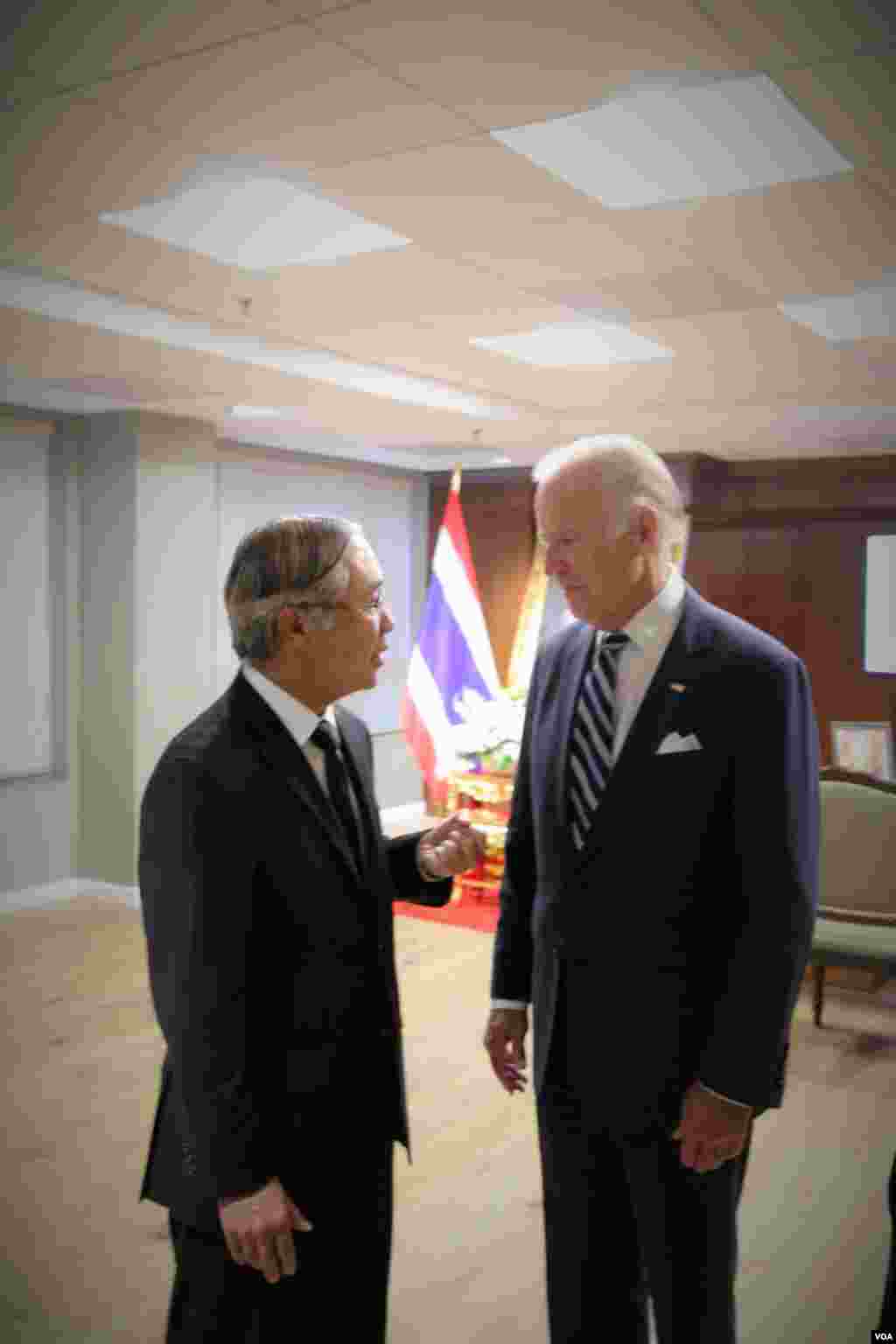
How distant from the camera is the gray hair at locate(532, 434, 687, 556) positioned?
1.64 meters

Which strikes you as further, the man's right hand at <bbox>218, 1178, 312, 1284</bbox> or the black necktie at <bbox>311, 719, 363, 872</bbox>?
the black necktie at <bbox>311, 719, 363, 872</bbox>

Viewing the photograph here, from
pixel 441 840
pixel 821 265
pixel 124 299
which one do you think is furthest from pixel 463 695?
pixel 441 840

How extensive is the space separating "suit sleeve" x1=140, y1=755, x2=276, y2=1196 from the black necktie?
0.18m

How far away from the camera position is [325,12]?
68.6 inches

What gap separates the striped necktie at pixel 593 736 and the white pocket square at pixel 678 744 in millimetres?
114

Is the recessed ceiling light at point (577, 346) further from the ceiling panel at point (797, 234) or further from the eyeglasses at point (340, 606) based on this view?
the eyeglasses at point (340, 606)

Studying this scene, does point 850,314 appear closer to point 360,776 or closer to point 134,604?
point 360,776

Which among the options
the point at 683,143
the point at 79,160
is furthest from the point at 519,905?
the point at 79,160

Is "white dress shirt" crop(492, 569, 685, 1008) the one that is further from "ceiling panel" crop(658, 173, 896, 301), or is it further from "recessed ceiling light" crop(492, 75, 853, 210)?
"ceiling panel" crop(658, 173, 896, 301)

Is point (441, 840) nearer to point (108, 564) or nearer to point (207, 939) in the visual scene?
point (207, 939)

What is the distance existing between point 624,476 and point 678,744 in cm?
38

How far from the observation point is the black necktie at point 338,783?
4.90ft

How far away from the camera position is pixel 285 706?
147 centimetres

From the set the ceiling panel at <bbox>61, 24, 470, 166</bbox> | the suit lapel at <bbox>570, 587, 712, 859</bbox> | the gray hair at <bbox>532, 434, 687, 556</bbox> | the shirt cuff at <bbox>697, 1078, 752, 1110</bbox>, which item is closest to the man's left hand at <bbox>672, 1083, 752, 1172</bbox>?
the shirt cuff at <bbox>697, 1078, 752, 1110</bbox>
